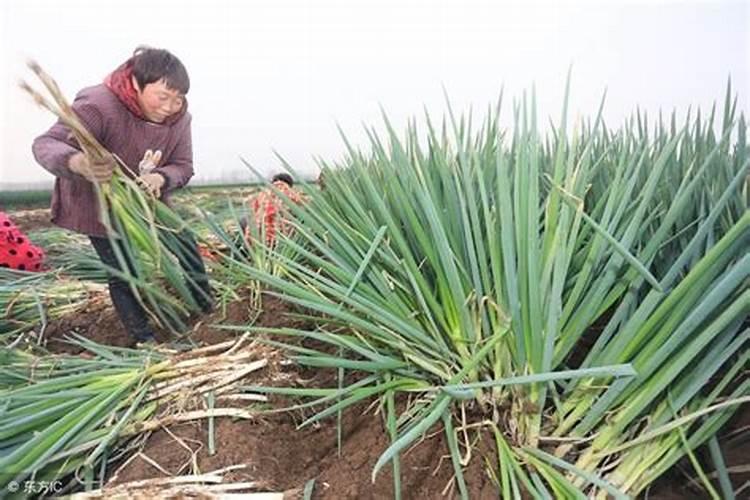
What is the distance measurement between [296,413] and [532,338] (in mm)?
304

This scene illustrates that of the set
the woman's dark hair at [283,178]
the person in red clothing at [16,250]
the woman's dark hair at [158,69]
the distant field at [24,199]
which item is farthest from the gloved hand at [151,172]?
the person in red clothing at [16,250]

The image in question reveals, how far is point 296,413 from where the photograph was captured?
87cm

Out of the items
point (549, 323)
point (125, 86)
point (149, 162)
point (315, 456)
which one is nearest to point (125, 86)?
point (125, 86)

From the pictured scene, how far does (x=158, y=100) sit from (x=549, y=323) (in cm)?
79

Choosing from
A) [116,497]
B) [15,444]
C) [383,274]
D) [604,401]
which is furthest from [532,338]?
[15,444]

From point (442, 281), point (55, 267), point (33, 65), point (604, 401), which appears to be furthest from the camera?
point (55, 267)

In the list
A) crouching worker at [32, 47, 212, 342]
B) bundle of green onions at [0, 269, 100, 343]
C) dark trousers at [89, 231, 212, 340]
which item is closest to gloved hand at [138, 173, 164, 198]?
crouching worker at [32, 47, 212, 342]

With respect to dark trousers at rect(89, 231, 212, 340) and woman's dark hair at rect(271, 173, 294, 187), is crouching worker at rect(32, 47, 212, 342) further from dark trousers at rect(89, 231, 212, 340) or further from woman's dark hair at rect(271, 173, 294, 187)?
woman's dark hair at rect(271, 173, 294, 187)

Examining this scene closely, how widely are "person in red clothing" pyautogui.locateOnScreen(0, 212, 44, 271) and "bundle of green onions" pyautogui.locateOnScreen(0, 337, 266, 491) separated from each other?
2.62 ft

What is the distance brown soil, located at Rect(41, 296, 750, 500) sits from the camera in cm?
Result: 72

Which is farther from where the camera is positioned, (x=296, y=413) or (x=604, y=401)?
(x=296, y=413)

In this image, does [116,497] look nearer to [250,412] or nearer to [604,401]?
[250,412]

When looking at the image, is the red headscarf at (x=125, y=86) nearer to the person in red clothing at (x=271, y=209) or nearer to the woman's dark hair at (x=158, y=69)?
the woman's dark hair at (x=158, y=69)

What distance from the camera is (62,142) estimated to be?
1.13m
